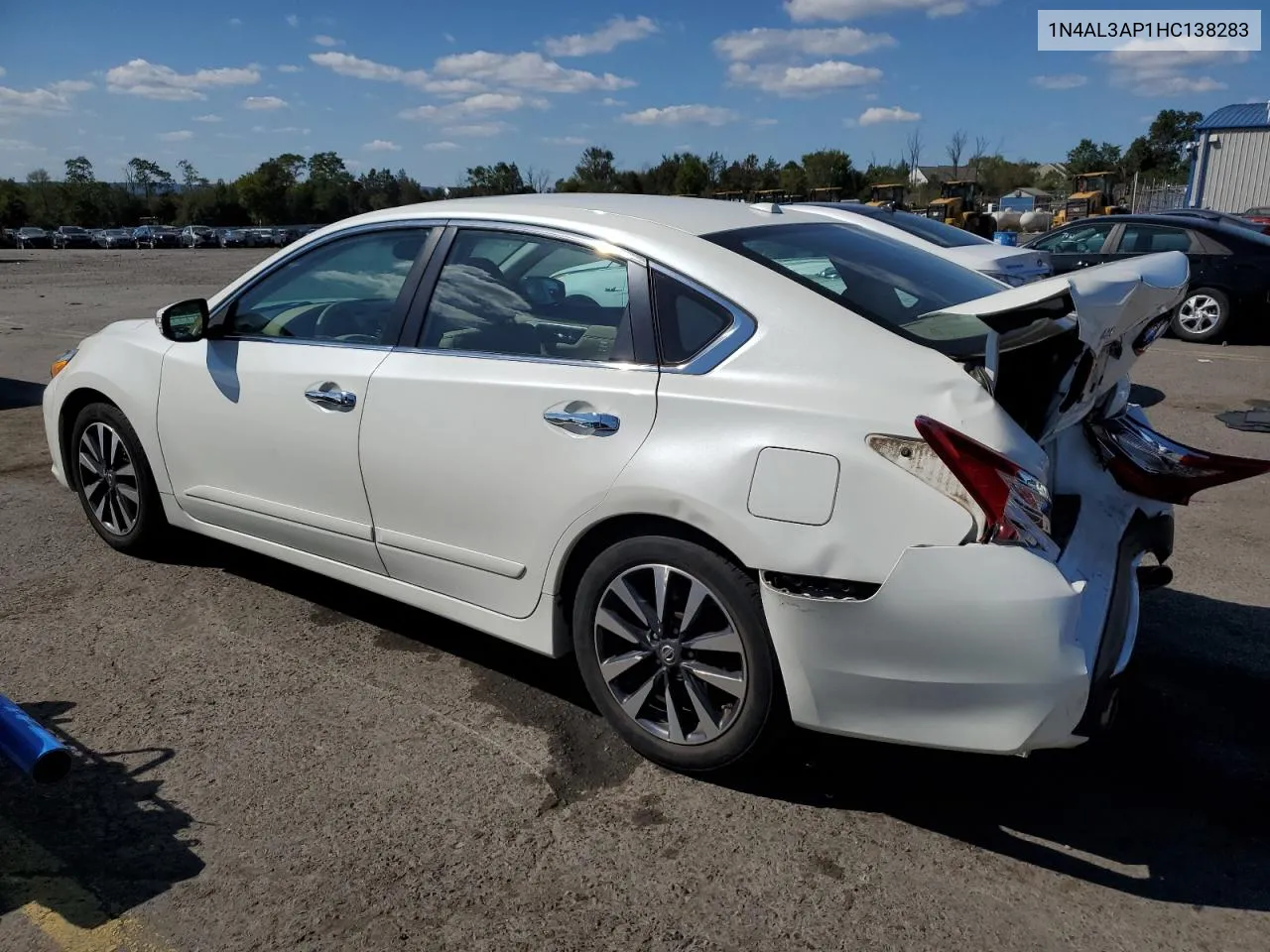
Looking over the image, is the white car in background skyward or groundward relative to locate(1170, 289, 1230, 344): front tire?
skyward

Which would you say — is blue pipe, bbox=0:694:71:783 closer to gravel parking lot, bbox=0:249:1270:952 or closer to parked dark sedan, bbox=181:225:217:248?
gravel parking lot, bbox=0:249:1270:952

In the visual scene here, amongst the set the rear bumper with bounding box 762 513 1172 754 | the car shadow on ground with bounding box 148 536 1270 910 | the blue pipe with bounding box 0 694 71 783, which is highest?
the rear bumper with bounding box 762 513 1172 754

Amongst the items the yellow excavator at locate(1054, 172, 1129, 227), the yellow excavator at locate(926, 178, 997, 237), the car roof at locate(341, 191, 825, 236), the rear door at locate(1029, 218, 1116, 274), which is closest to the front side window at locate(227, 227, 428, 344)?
the car roof at locate(341, 191, 825, 236)

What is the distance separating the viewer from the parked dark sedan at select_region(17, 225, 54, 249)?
189ft

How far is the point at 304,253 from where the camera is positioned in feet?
13.0

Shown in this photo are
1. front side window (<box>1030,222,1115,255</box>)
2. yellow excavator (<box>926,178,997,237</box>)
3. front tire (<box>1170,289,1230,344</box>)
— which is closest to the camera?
front tire (<box>1170,289,1230,344</box>)

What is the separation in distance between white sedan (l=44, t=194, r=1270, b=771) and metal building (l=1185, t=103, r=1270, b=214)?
38.2m

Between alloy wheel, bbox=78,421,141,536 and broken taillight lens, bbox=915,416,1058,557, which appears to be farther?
alloy wheel, bbox=78,421,141,536

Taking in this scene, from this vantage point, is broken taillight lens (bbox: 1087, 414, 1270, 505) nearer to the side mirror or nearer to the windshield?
the windshield

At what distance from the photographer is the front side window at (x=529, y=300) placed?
10.2 ft

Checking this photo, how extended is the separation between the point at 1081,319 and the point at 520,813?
201cm

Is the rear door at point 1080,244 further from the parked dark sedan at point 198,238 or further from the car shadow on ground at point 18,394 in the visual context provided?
the parked dark sedan at point 198,238

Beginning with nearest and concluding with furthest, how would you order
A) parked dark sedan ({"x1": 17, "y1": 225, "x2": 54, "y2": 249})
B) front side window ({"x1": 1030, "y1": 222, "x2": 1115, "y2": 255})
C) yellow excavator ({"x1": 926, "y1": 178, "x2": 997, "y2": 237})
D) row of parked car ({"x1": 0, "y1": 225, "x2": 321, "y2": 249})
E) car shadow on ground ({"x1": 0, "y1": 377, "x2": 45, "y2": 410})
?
car shadow on ground ({"x1": 0, "y1": 377, "x2": 45, "y2": 410}), front side window ({"x1": 1030, "y1": 222, "x2": 1115, "y2": 255}), yellow excavator ({"x1": 926, "y1": 178, "x2": 997, "y2": 237}), parked dark sedan ({"x1": 17, "y1": 225, "x2": 54, "y2": 249}), row of parked car ({"x1": 0, "y1": 225, "x2": 321, "y2": 249})

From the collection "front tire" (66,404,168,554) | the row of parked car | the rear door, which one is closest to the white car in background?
the rear door
